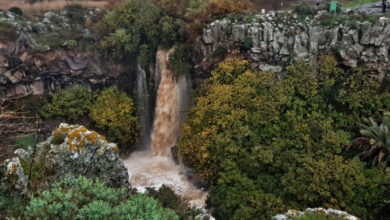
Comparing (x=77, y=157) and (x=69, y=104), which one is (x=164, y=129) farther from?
(x=77, y=157)

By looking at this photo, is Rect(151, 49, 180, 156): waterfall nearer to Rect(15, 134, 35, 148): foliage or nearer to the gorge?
the gorge

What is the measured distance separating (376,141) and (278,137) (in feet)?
11.8

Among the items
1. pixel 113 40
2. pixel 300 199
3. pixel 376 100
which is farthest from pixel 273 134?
pixel 113 40

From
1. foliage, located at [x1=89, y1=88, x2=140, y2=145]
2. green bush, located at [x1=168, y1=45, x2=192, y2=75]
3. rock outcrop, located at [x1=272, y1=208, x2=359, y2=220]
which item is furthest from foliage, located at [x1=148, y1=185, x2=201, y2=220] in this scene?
green bush, located at [x1=168, y1=45, x2=192, y2=75]

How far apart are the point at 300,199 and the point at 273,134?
3.18m

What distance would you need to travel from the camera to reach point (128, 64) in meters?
17.0

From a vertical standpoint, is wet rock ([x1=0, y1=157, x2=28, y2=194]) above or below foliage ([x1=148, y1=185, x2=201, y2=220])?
above

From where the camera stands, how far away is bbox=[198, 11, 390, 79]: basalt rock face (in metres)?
12.5

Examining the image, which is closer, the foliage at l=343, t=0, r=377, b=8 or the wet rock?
the wet rock

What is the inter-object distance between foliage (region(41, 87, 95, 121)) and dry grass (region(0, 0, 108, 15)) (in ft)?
25.0

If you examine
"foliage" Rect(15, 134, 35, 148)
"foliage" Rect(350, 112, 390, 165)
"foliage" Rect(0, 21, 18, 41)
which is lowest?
"foliage" Rect(15, 134, 35, 148)

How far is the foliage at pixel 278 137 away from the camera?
955 centimetres

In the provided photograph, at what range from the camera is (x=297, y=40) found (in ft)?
45.1

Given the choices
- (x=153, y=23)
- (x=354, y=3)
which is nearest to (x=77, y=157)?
(x=153, y=23)
